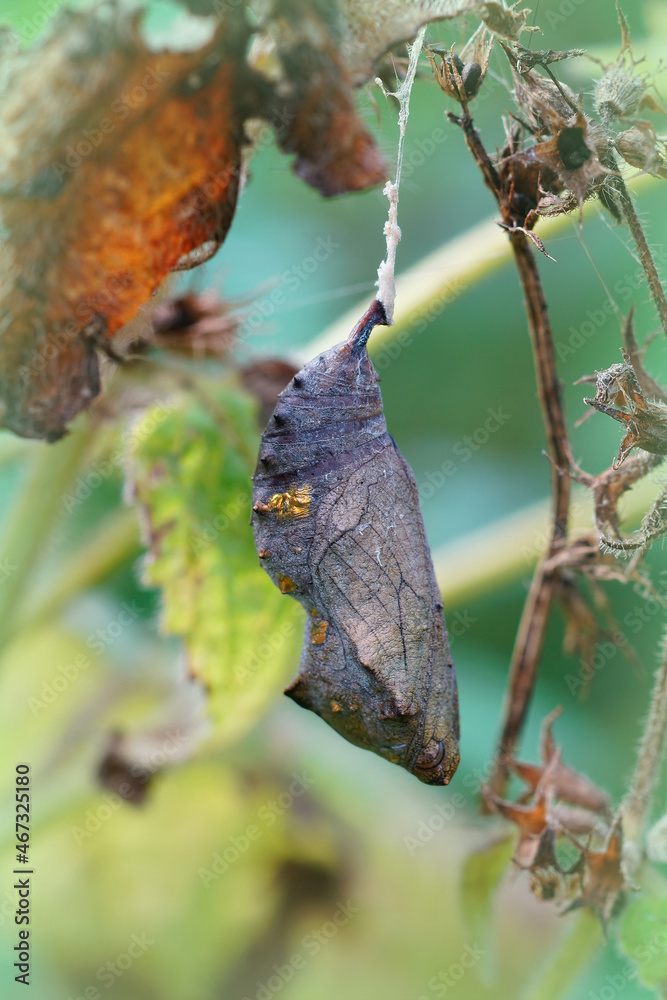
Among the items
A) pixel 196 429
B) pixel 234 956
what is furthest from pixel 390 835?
pixel 196 429

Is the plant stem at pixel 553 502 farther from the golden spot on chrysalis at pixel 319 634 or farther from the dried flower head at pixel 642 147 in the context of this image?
the golden spot on chrysalis at pixel 319 634

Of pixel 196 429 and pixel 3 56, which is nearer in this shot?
pixel 3 56

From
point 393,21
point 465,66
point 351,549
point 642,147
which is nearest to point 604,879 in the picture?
point 351,549

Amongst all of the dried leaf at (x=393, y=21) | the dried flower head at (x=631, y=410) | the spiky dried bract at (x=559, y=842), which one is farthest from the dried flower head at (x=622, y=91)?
the spiky dried bract at (x=559, y=842)

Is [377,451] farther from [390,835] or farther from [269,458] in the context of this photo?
[390,835]

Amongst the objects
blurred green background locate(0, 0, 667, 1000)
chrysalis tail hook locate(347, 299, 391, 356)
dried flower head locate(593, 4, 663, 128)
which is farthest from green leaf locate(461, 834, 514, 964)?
dried flower head locate(593, 4, 663, 128)

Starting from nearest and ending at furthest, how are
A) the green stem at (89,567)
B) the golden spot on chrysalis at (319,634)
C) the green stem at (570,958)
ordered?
the golden spot on chrysalis at (319,634), the green stem at (570,958), the green stem at (89,567)
